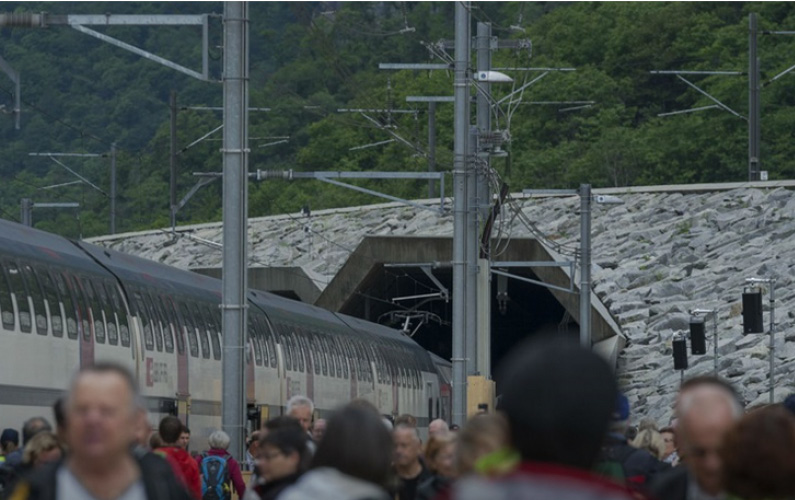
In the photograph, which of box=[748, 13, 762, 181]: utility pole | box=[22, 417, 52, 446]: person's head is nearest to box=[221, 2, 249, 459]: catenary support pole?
box=[22, 417, 52, 446]: person's head

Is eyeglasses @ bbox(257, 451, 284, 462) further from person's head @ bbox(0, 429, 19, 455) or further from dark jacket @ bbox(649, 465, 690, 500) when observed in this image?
person's head @ bbox(0, 429, 19, 455)

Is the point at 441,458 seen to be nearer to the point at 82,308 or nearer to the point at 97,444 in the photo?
the point at 97,444

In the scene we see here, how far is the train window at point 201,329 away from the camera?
27.0 m

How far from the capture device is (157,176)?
371 ft

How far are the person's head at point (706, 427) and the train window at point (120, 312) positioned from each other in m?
16.8

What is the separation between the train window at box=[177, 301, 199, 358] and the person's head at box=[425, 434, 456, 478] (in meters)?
16.0

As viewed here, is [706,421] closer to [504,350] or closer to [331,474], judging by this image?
[331,474]

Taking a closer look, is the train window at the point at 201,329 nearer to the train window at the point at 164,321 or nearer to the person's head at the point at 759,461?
the train window at the point at 164,321

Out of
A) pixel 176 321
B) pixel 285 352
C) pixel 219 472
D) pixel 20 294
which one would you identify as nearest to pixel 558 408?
pixel 219 472

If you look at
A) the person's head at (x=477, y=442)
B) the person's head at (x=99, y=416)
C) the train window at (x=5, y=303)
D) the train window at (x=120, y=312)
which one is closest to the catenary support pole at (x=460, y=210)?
the train window at (x=120, y=312)

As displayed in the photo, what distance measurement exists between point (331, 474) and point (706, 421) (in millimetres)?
1191

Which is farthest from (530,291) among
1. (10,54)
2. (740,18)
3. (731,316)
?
(740,18)

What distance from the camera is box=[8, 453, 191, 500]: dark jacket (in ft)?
19.4

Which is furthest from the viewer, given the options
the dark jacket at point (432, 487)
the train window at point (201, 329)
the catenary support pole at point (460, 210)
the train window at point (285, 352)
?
the train window at point (285, 352)
